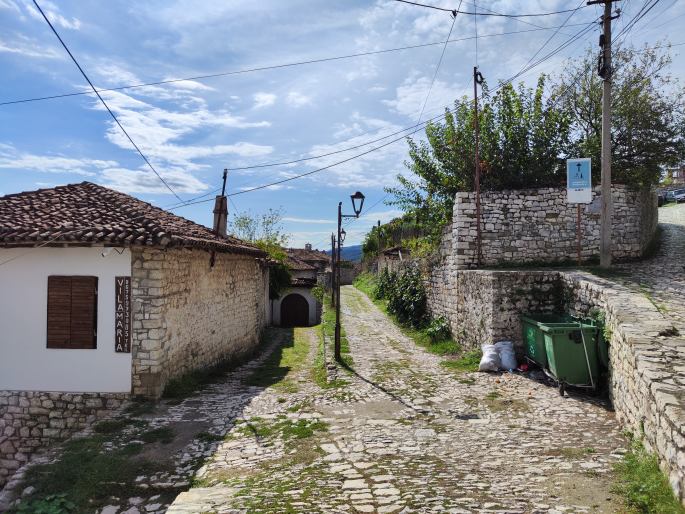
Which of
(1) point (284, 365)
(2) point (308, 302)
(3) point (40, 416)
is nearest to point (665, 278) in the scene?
(1) point (284, 365)

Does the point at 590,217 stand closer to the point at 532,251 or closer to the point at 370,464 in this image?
the point at 532,251

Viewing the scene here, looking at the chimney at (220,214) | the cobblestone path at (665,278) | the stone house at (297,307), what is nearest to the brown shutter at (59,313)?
the chimney at (220,214)

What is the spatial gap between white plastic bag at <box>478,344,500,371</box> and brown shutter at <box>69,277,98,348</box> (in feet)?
25.1

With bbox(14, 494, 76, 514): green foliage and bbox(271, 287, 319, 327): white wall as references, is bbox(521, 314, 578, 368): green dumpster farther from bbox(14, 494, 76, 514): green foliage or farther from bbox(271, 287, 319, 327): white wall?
bbox(271, 287, 319, 327): white wall

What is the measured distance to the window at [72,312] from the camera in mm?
8500

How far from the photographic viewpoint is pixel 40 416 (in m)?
8.52

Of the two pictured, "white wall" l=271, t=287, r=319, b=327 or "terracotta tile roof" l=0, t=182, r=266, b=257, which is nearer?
"terracotta tile roof" l=0, t=182, r=266, b=257

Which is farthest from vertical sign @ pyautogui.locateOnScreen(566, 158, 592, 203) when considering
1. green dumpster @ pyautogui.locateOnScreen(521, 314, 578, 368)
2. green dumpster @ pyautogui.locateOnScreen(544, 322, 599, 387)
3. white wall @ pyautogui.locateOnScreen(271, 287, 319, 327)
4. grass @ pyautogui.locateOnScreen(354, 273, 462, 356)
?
white wall @ pyautogui.locateOnScreen(271, 287, 319, 327)

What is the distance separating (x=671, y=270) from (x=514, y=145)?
5794 mm

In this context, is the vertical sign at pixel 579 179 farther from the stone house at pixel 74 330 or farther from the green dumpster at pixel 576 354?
the stone house at pixel 74 330

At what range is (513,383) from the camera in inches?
330

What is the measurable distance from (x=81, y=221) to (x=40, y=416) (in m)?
3.74

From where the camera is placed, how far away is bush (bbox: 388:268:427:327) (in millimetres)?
16438

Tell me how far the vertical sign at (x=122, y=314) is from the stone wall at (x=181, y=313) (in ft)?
0.35
